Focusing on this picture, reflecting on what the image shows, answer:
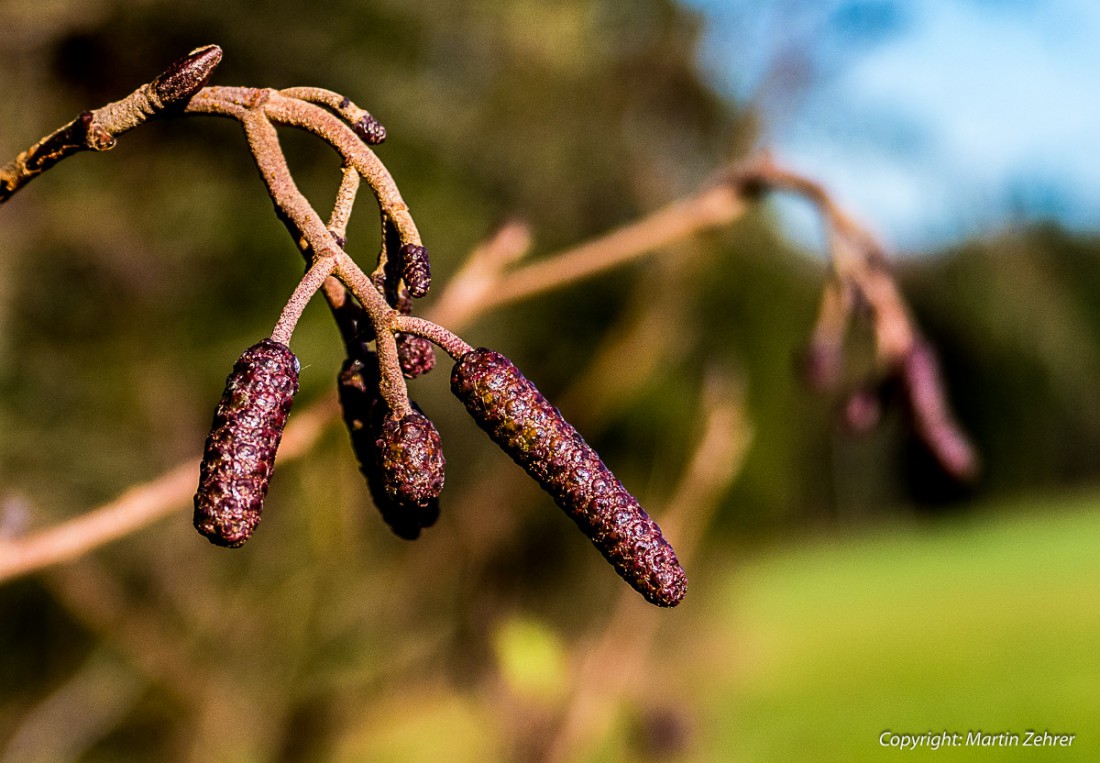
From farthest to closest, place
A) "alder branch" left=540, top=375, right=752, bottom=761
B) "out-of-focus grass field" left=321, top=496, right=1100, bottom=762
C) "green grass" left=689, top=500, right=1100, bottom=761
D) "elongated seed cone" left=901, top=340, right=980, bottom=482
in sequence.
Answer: "green grass" left=689, top=500, right=1100, bottom=761
"out-of-focus grass field" left=321, top=496, right=1100, bottom=762
"alder branch" left=540, top=375, right=752, bottom=761
"elongated seed cone" left=901, top=340, right=980, bottom=482

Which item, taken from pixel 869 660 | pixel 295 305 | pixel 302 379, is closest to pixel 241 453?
pixel 295 305

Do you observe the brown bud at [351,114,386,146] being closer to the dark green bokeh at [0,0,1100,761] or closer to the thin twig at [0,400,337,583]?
the thin twig at [0,400,337,583]

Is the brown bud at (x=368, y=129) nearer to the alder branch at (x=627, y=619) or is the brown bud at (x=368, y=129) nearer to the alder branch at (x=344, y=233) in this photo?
the alder branch at (x=344, y=233)

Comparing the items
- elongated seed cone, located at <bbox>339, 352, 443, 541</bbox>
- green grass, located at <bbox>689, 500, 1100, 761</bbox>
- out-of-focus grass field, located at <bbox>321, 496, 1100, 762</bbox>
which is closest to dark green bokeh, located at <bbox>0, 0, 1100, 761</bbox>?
out-of-focus grass field, located at <bbox>321, 496, 1100, 762</bbox>

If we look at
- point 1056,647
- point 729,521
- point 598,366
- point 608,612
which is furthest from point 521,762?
point 1056,647

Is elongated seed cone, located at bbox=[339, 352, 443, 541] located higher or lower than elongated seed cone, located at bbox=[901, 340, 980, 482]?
higher

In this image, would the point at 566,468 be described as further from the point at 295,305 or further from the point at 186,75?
the point at 186,75

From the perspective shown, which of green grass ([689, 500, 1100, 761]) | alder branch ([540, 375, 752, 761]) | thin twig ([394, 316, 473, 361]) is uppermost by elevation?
thin twig ([394, 316, 473, 361])

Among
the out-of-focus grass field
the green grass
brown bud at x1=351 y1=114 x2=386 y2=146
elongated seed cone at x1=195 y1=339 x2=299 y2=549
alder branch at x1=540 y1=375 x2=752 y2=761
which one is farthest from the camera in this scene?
the green grass
